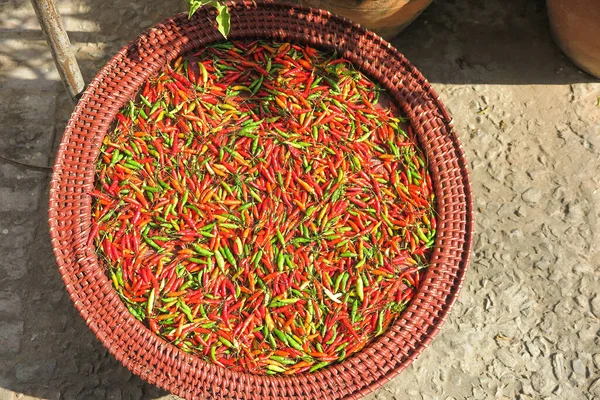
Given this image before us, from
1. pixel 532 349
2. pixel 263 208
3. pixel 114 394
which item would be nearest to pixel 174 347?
pixel 263 208

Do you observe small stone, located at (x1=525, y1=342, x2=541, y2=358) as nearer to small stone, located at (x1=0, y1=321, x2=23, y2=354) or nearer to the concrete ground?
the concrete ground

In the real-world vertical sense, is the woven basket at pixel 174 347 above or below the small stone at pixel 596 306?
above

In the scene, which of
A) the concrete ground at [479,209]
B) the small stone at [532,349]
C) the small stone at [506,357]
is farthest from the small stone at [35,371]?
the small stone at [532,349]

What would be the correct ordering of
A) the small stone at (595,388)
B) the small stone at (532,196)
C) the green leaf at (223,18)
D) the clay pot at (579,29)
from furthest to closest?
1. the small stone at (532,196)
2. the clay pot at (579,29)
3. the small stone at (595,388)
4. the green leaf at (223,18)

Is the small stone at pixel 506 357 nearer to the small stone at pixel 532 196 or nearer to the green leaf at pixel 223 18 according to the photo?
the small stone at pixel 532 196

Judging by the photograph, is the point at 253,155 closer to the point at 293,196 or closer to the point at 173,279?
the point at 293,196

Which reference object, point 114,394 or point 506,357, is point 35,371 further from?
point 506,357

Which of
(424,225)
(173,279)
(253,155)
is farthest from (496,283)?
(173,279)
